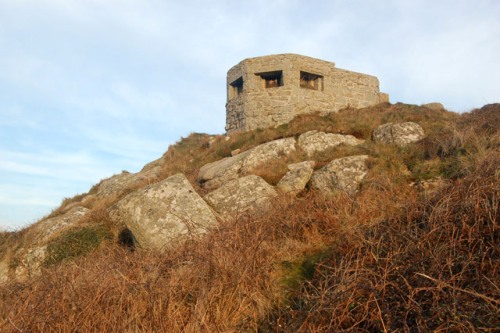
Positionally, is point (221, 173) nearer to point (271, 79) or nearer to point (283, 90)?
point (283, 90)

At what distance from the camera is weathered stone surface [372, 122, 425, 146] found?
9.98m

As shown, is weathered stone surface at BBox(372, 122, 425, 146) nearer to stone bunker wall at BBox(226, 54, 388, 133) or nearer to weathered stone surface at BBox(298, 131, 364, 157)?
weathered stone surface at BBox(298, 131, 364, 157)

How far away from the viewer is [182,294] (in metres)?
3.43

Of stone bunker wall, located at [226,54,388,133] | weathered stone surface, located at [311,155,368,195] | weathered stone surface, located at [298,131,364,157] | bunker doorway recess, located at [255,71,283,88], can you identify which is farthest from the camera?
bunker doorway recess, located at [255,71,283,88]

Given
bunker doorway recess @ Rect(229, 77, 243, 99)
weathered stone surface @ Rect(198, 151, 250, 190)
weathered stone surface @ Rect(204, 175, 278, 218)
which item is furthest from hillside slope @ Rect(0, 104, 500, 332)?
bunker doorway recess @ Rect(229, 77, 243, 99)

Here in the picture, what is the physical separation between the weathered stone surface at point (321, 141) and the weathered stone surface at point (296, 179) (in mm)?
1720

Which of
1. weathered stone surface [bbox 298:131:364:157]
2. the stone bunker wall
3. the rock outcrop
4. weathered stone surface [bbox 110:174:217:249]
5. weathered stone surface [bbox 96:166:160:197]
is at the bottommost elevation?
the rock outcrop

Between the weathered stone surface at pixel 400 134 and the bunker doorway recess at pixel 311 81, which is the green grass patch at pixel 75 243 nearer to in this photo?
the weathered stone surface at pixel 400 134

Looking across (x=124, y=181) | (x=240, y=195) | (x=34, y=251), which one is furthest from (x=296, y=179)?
(x=124, y=181)

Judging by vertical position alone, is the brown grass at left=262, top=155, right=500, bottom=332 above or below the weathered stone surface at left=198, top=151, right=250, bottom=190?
below

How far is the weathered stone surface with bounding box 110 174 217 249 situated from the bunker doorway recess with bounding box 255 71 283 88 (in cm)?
983

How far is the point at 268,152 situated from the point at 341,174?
2958 mm

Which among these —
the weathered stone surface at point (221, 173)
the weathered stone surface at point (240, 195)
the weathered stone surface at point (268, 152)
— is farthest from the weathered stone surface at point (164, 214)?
the weathered stone surface at point (268, 152)

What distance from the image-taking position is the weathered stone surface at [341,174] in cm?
787
